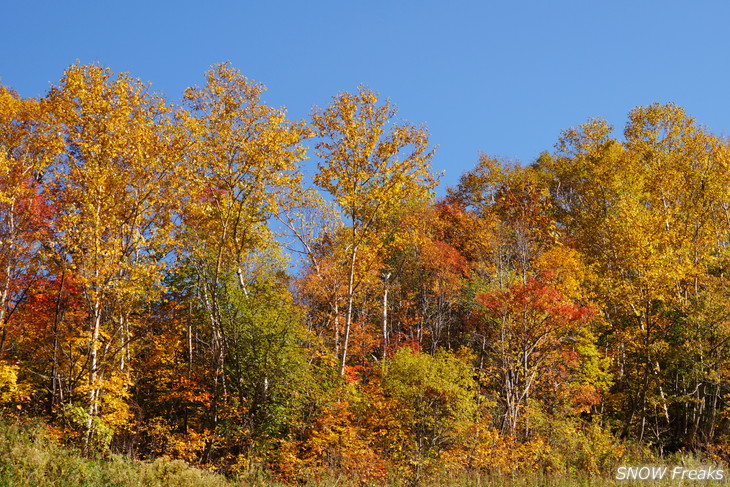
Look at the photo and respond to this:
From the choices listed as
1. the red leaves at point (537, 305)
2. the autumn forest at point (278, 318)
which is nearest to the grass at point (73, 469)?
the autumn forest at point (278, 318)

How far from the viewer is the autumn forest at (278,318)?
1895cm

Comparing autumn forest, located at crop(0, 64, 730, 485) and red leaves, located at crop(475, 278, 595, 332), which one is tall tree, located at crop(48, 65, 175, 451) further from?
red leaves, located at crop(475, 278, 595, 332)

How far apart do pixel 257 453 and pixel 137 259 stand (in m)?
8.86

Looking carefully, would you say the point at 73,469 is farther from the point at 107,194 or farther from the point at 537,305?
the point at 537,305

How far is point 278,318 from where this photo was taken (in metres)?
19.9

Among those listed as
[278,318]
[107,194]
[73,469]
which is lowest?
[73,469]

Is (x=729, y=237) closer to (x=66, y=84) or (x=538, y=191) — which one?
(x=538, y=191)

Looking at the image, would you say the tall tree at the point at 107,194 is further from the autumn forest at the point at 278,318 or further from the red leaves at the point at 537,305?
the red leaves at the point at 537,305

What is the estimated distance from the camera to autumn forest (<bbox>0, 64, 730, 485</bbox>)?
19.0 m

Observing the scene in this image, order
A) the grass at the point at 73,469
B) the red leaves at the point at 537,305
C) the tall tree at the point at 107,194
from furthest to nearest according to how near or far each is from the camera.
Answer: the red leaves at the point at 537,305 < the tall tree at the point at 107,194 < the grass at the point at 73,469

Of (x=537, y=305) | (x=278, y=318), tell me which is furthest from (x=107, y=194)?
(x=537, y=305)

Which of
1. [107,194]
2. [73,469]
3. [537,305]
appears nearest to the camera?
[73,469]

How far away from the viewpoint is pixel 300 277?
3391 centimetres

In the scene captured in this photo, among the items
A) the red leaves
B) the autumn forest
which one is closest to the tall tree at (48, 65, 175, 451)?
the autumn forest
